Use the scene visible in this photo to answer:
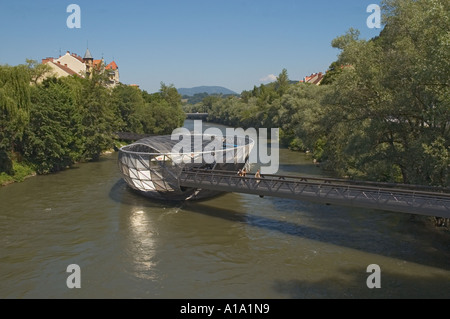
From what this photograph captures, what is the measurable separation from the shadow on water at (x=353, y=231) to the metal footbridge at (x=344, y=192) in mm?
2169

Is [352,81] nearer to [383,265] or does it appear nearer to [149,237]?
[383,265]

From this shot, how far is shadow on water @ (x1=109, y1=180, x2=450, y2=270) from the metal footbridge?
7.11 ft

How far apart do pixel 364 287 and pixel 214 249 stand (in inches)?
293

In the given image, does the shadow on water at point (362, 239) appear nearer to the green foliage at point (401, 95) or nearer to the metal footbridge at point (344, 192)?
the metal footbridge at point (344, 192)

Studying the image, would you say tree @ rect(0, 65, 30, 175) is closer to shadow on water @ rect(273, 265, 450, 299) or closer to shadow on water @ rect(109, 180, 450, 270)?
shadow on water @ rect(109, 180, 450, 270)

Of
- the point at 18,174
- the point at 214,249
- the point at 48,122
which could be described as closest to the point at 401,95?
the point at 214,249

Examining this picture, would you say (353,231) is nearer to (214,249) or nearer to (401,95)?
(401,95)

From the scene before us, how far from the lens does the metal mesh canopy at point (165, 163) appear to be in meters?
26.0

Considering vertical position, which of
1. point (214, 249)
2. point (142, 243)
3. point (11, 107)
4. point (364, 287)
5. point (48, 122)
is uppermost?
point (11, 107)

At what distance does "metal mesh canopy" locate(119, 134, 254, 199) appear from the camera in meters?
26.0

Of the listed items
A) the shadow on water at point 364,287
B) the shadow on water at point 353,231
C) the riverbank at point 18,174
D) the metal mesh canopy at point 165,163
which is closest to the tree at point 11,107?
the riverbank at point 18,174

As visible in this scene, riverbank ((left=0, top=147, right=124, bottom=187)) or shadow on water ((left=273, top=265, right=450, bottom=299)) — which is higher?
riverbank ((left=0, top=147, right=124, bottom=187))

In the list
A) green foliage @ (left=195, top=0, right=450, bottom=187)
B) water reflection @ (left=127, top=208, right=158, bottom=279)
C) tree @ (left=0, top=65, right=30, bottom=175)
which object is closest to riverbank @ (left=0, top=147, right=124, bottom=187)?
tree @ (left=0, top=65, right=30, bottom=175)

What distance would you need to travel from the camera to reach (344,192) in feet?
65.1
